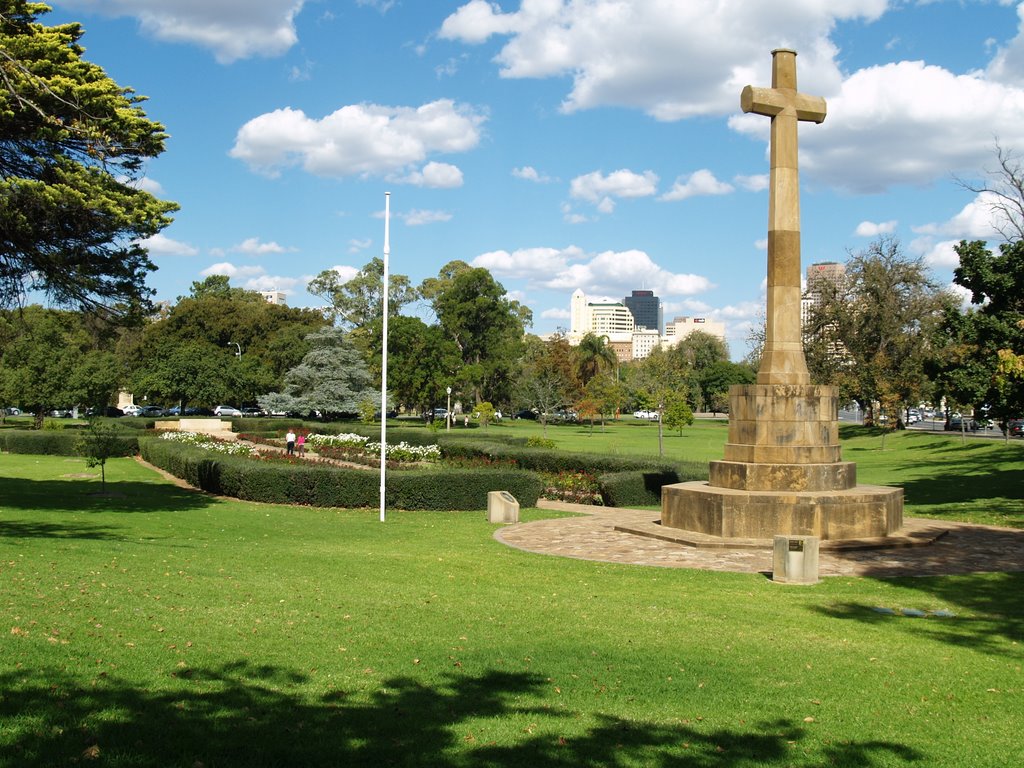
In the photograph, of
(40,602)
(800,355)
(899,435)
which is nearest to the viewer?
(40,602)

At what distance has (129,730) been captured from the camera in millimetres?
5176

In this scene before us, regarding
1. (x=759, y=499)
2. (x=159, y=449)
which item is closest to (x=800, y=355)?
(x=759, y=499)

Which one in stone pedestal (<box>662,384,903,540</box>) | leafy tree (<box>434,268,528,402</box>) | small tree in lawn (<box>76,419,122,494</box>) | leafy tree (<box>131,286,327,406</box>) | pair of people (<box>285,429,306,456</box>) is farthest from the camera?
leafy tree (<box>434,268,528,402</box>)

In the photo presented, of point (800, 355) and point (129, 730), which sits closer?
point (129, 730)

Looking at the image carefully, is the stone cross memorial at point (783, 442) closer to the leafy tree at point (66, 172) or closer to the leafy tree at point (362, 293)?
the leafy tree at point (66, 172)

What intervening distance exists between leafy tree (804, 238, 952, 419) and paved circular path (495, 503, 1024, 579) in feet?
143

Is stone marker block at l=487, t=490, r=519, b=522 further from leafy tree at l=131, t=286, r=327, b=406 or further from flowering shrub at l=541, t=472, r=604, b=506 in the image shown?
leafy tree at l=131, t=286, r=327, b=406

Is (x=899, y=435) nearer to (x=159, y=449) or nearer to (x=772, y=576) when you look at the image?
(x=159, y=449)

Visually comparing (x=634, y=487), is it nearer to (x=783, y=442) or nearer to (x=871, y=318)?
(x=783, y=442)

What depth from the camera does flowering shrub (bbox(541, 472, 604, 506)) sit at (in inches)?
1000

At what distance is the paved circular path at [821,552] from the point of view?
13.2 meters

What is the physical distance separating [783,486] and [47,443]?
1499 inches

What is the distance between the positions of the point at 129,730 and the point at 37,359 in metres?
58.1

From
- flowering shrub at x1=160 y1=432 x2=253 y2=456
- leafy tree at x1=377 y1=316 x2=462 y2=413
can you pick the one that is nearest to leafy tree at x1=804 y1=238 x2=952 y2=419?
leafy tree at x1=377 y1=316 x2=462 y2=413
